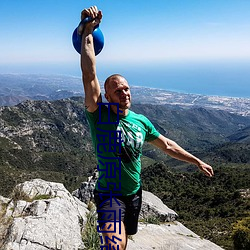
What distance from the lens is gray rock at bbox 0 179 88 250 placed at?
221 inches

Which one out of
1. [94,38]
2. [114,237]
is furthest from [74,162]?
[114,237]

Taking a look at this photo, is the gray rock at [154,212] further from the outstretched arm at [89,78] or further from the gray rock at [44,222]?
the outstretched arm at [89,78]

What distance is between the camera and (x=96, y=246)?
18.5 feet

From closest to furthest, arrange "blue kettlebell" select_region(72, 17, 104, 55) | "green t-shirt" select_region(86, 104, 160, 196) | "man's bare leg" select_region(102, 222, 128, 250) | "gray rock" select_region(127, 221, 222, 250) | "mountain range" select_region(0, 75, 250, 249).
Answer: "man's bare leg" select_region(102, 222, 128, 250), "green t-shirt" select_region(86, 104, 160, 196), "blue kettlebell" select_region(72, 17, 104, 55), "gray rock" select_region(127, 221, 222, 250), "mountain range" select_region(0, 75, 250, 249)

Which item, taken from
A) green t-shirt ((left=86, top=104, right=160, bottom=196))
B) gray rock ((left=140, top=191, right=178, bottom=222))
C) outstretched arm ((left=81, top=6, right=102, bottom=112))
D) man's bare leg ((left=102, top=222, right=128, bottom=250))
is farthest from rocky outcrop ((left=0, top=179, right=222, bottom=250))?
outstretched arm ((left=81, top=6, right=102, bottom=112))

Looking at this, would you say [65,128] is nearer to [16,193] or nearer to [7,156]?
[7,156]

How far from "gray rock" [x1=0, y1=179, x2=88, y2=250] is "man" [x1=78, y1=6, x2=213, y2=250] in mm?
2655

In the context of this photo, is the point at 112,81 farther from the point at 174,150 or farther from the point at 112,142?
the point at 174,150

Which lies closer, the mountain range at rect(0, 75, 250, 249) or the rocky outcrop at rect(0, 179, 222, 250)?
the rocky outcrop at rect(0, 179, 222, 250)

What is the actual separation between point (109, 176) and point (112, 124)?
628 mm

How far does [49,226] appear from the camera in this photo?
6.17 m

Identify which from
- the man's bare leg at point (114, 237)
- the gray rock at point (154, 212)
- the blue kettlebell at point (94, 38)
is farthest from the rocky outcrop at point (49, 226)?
the blue kettlebell at point (94, 38)

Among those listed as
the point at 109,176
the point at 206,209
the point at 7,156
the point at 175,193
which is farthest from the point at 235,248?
the point at 7,156

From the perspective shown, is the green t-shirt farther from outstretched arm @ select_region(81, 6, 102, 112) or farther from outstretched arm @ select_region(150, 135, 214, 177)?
outstretched arm @ select_region(150, 135, 214, 177)
